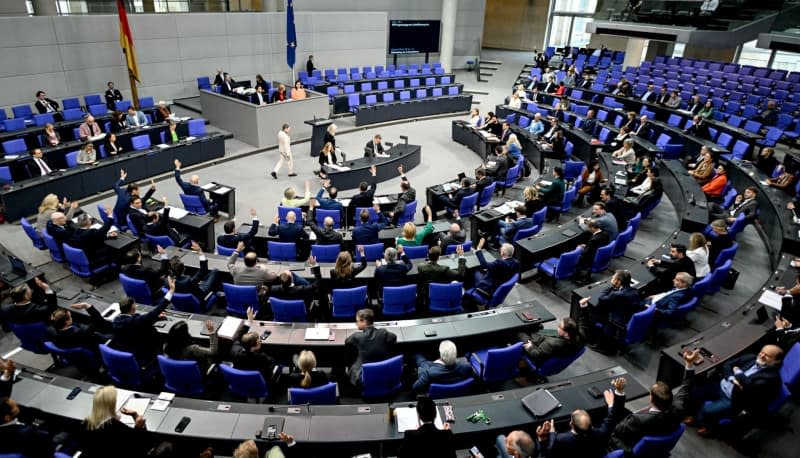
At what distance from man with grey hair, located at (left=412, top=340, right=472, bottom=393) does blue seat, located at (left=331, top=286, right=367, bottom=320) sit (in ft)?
6.47

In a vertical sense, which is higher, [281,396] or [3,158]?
[3,158]

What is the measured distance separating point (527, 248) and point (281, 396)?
A: 16.1 ft

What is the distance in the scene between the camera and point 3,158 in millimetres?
12062

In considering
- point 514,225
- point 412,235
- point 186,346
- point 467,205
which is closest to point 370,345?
point 186,346

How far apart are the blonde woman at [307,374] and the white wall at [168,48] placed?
1620cm

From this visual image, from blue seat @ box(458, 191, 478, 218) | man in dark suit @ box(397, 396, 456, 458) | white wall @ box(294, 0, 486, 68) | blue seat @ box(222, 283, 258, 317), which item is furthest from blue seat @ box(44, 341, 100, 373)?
white wall @ box(294, 0, 486, 68)

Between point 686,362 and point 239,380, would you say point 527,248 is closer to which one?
point 686,362

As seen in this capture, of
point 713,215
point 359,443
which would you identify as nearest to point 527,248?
point 713,215

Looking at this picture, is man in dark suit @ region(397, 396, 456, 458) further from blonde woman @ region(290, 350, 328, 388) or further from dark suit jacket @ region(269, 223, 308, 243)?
dark suit jacket @ region(269, 223, 308, 243)

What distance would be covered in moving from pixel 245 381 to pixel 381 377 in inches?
60.5

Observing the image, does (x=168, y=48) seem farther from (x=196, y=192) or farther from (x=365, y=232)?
(x=365, y=232)

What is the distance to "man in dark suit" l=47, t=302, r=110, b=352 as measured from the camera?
5.89 metres

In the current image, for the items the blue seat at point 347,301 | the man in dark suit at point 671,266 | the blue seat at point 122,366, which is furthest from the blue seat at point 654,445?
the blue seat at point 122,366

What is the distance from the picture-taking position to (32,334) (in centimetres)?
650
